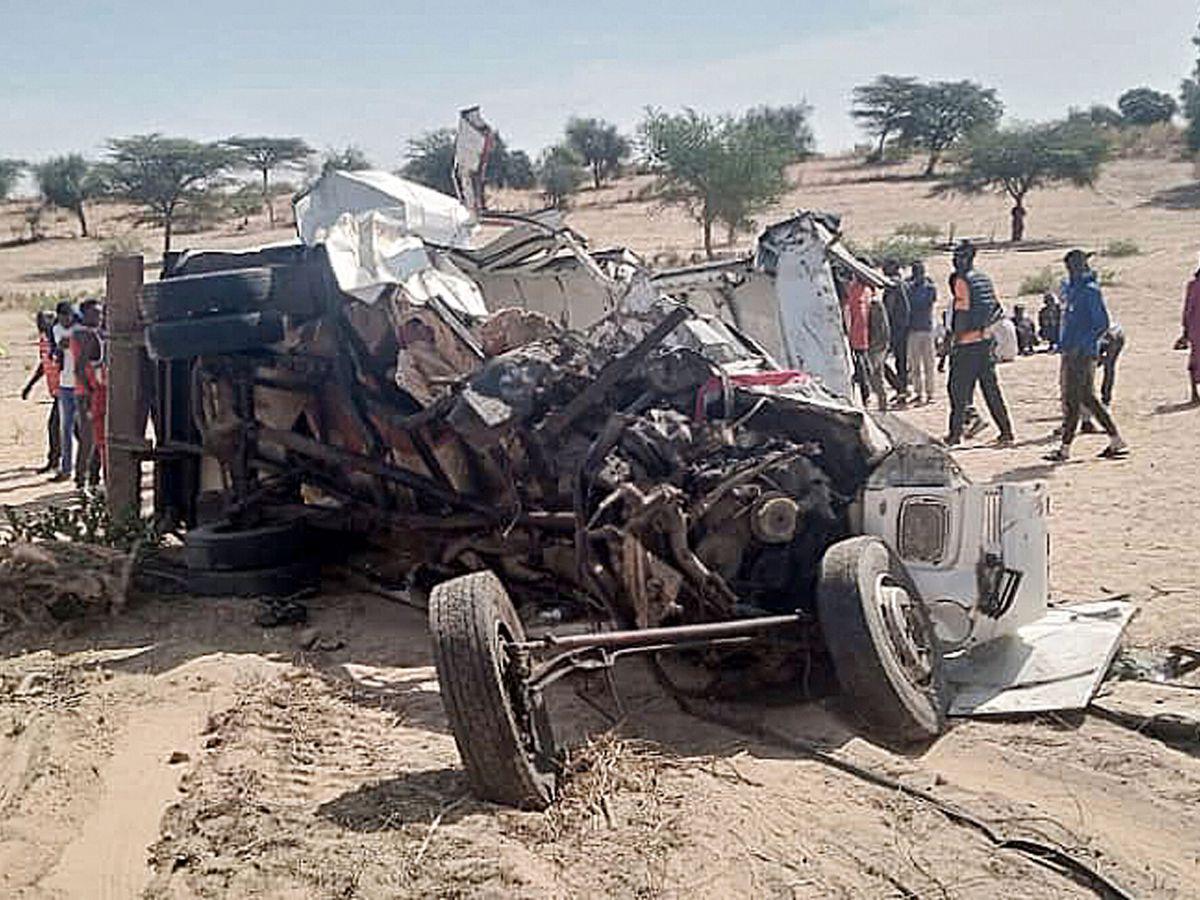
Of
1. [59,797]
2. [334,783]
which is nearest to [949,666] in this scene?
[334,783]

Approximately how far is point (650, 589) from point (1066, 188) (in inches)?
1893

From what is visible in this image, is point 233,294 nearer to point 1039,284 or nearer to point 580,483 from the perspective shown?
point 580,483

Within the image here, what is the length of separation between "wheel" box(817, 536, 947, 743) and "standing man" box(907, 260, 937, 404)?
1063 centimetres

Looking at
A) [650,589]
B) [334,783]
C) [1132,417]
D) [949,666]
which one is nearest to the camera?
[334,783]

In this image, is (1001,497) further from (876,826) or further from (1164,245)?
(1164,245)

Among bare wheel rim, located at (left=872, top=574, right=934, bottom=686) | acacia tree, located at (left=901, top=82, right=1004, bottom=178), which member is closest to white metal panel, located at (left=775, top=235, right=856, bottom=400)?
bare wheel rim, located at (left=872, top=574, right=934, bottom=686)

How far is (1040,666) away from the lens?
590cm

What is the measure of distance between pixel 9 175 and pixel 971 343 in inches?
2524

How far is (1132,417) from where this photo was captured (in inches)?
521

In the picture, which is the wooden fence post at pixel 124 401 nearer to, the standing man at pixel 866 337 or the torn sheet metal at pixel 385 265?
the torn sheet metal at pixel 385 265

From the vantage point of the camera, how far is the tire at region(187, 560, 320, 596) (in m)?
7.57

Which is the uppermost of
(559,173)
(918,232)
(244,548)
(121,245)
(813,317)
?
(559,173)

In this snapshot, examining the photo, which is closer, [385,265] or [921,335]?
[385,265]

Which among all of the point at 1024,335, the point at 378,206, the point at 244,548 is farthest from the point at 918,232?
the point at 244,548
